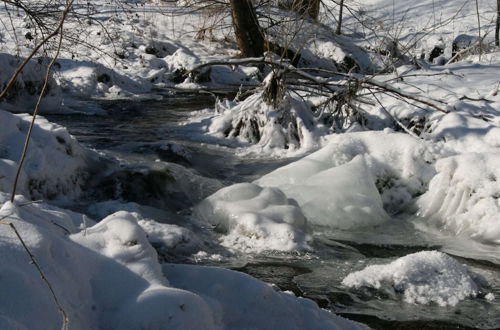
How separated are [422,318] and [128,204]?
269cm

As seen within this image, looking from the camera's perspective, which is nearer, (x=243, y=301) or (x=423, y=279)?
(x=243, y=301)

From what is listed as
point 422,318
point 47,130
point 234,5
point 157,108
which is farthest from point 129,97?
point 422,318

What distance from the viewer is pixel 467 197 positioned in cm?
493

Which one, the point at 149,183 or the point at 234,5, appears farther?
the point at 234,5

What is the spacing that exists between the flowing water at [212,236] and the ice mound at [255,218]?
0.14m

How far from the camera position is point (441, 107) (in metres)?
6.37

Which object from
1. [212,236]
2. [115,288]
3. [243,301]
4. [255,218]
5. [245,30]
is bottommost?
[212,236]

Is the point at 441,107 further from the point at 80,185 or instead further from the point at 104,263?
the point at 104,263

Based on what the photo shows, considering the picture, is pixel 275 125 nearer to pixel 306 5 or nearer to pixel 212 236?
pixel 306 5

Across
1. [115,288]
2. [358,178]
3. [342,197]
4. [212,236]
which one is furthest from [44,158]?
[115,288]

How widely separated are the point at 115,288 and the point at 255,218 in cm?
254

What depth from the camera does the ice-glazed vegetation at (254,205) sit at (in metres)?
1.90

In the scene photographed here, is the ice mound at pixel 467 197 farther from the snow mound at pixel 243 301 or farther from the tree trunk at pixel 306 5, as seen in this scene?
the snow mound at pixel 243 301

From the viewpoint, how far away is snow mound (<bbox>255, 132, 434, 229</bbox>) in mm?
4902
